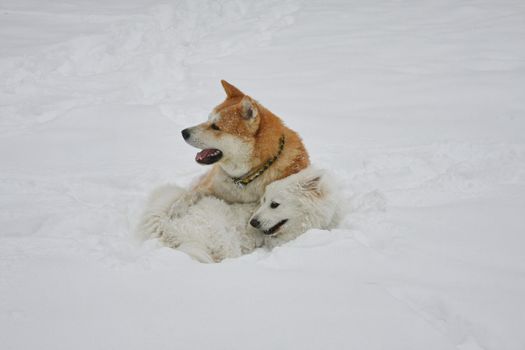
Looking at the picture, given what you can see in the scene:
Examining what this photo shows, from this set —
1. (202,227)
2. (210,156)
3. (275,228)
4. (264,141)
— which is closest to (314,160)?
(264,141)

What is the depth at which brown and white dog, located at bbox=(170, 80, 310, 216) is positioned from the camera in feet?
12.6

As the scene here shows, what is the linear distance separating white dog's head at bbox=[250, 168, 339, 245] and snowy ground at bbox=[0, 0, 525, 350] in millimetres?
276

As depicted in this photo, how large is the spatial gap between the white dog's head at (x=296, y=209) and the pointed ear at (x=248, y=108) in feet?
2.33

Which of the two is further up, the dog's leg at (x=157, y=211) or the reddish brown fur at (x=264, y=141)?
the reddish brown fur at (x=264, y=141)

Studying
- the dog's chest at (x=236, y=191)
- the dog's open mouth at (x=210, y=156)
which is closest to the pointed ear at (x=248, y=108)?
the dog's open mouth at (x=210, y=156)

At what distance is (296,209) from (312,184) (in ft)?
0.79

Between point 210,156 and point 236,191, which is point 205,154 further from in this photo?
point 236,191

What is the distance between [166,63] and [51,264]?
6.87m

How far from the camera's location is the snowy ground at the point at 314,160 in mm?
1984

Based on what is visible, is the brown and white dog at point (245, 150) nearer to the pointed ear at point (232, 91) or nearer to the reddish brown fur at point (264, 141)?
the reddish brown fur at point (264, 141)

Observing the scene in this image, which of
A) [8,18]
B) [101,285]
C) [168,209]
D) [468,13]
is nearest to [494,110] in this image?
[168,209]

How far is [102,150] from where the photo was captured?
523 cm

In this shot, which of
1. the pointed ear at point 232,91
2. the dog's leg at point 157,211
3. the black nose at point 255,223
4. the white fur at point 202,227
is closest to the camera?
the white fur at point 202,227

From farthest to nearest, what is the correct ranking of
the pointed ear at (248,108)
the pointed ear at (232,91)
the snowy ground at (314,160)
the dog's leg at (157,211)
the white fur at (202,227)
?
the pointed ear at (232,91) → the pointed ear at (248,108) → the dog's leg at (157,211) → the white fur at (202,227) → the snowy ground at (314,160)
